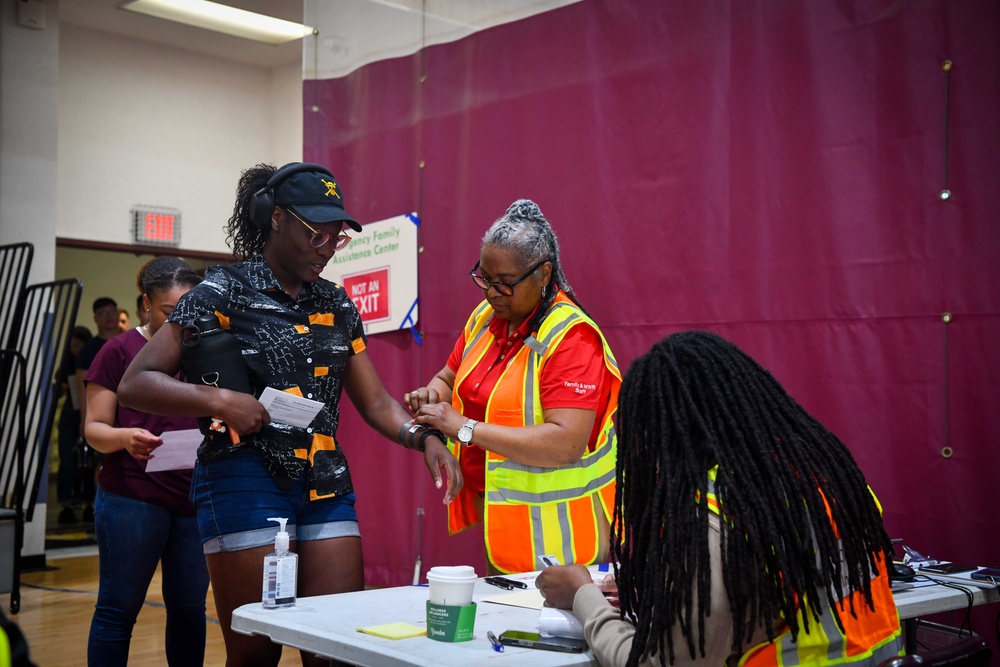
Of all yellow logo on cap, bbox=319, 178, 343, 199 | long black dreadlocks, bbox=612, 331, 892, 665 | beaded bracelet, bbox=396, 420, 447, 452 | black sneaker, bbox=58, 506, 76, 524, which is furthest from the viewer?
black sneaker, bbox=58, 506, 76, 524

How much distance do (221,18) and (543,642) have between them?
663 cm

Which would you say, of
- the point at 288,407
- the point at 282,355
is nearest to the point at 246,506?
the point at 288,407

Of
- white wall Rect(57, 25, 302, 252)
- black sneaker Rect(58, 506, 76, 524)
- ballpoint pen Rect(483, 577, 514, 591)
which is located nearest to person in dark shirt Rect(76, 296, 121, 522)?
black sneaker Rect(58, 506, 76, 524)

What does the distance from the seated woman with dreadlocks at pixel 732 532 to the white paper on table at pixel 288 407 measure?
0.82 metres

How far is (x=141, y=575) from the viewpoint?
3.09 meters

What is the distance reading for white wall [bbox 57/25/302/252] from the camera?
7541mm

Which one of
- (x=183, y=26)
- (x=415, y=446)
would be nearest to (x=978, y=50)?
(x=415, y=446)

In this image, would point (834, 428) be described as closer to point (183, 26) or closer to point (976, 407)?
point (976, 407)

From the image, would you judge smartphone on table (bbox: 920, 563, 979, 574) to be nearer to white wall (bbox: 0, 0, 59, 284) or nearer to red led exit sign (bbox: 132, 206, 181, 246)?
white wall (bbox: 0, 0, 59, 284)

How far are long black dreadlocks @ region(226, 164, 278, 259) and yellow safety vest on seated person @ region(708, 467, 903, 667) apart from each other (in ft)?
4.49

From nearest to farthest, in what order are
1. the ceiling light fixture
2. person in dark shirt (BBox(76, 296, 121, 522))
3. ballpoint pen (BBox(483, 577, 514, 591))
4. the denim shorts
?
the denim shorts, ballpoint pen (BBox(483, 577, 514, 591)), person in dark shirt (BBox(76, 296, 121, 522)), the ceiling light fixture

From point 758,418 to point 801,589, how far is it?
0.94ft

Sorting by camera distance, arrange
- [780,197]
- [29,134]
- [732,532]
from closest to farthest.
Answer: [732,532]
[780,197]
[29,134]

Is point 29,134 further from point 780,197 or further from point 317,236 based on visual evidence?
point 780,197
